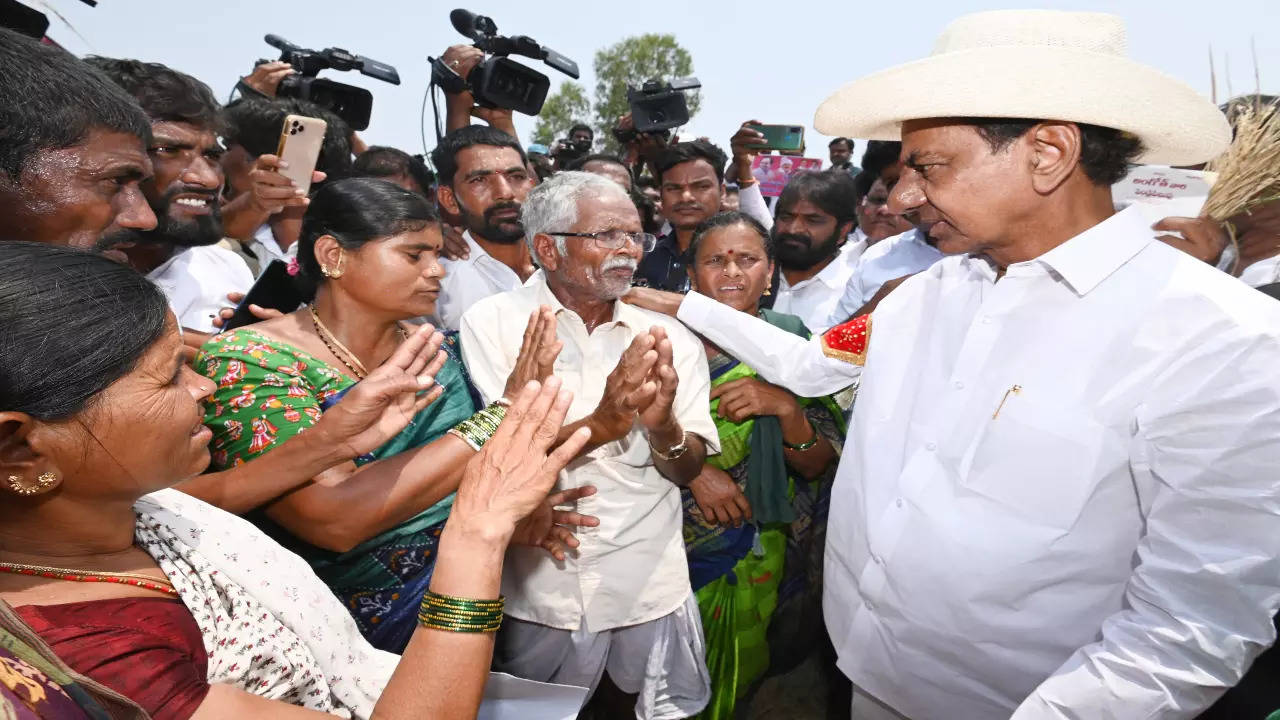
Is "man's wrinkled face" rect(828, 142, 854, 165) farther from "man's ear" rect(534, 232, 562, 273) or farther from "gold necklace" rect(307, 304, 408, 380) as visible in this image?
"gold necklace" rect(307, 304, 408, 380)

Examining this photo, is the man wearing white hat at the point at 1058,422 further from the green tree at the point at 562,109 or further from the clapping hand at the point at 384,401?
the green tree at the point at 562,109

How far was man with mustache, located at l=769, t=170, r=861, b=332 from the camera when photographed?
4969 millimetres

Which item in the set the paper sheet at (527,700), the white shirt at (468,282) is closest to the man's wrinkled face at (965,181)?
the paper sheet at (527,700)

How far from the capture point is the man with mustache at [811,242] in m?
4.97

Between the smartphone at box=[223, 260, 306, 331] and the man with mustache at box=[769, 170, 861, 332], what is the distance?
3.13 meters

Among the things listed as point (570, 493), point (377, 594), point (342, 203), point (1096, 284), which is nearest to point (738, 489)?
point (570, 493)

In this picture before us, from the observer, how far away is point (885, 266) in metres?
4.62

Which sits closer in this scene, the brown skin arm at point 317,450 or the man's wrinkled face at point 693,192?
the brown skin arm at point 317,450

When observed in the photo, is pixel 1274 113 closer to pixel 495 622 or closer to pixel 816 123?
pixel 816 123

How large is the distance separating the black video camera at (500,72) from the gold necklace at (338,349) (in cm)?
319

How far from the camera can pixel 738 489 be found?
9.70ft

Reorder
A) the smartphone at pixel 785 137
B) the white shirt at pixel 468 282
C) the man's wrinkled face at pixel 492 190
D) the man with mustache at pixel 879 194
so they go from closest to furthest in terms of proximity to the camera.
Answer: the white shirt at pixel 468 282 → the man's wrinkled face at pixel 492 190 → the man with mustache at pixel 879 194 → the smartphone at pixel 785 137

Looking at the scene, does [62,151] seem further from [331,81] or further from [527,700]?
[331,81]

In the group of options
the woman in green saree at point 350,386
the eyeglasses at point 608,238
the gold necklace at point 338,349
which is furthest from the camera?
the eyeglasses at point 608,238
